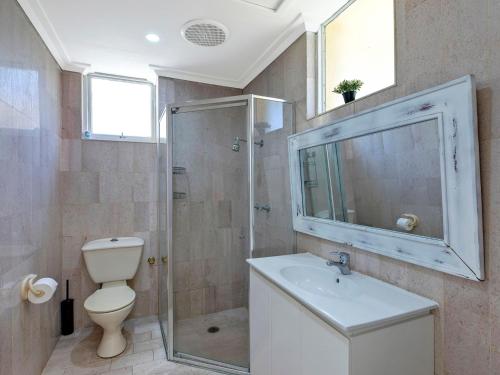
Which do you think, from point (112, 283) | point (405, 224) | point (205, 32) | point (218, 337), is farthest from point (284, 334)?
point (205, 32)

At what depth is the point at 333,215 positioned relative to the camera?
1.61 meters

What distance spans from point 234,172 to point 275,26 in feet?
3.73

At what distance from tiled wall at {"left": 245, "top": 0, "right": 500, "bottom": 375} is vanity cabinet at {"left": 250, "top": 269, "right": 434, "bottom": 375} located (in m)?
0.09

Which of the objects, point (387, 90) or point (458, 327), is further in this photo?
point (387, 90)

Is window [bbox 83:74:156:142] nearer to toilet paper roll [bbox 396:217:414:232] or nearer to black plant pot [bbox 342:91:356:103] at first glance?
black plant pot [bbox 342:91:356:103]

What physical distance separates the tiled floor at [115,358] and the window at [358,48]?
2.18 m

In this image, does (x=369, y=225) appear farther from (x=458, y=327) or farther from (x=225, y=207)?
(x=225, y=207)

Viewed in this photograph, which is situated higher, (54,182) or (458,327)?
(54,182)

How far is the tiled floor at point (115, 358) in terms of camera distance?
1897mm

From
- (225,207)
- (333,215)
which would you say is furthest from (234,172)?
(333,215)

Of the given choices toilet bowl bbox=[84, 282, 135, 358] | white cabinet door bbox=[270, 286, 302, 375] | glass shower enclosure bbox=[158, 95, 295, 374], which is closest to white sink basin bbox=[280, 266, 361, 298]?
white cabinet door bbox=[270, 286, 302, 375]

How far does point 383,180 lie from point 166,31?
1.81m

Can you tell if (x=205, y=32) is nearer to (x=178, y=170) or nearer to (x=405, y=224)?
(x=178, y=170)

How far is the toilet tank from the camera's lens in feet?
7.55
